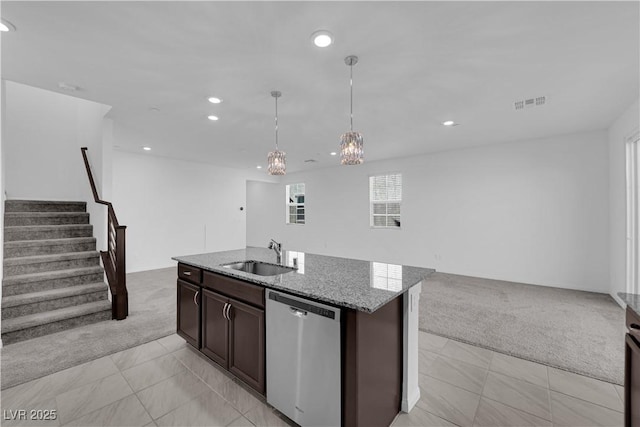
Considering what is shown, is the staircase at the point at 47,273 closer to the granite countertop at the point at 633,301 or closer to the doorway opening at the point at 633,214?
the granite countertop at the point at 633,301

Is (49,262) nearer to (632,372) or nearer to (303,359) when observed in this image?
(303,359)

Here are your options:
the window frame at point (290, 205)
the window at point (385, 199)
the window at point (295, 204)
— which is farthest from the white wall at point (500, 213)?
the window at point (295, 204)

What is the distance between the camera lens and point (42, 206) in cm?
423

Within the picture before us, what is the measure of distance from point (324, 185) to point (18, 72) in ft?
20.0

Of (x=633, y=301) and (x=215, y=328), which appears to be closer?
(x=633, y=301)

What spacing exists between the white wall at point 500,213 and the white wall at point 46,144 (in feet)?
18.0

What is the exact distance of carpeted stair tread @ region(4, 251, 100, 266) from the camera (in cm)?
325

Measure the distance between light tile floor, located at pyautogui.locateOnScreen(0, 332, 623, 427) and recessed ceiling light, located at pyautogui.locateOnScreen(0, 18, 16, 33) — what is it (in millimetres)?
2646

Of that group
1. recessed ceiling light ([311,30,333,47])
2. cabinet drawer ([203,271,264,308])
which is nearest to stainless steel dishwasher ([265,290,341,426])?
cabinet drawer ([203,271,264,308])

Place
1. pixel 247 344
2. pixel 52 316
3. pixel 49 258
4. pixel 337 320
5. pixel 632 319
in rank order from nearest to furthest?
pixel 632 319 → pixel 337 320 → pixel 247 344 → pixel 52 316 → pixel 49 258

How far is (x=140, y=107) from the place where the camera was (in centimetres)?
340

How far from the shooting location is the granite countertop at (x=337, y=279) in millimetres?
1423

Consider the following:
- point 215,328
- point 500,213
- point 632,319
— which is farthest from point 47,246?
point 500,213

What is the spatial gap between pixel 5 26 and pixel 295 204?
713cm
